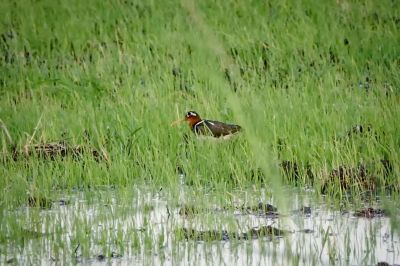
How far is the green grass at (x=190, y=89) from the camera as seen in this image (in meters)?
6.14

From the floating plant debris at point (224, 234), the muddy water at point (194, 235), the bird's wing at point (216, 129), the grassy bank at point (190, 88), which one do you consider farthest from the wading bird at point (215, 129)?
the floating plant debris at point (224, 234)

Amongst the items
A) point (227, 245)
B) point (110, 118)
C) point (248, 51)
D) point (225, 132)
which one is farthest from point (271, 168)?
point (248, 51)

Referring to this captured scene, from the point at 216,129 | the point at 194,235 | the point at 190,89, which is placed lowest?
the point at 194,235

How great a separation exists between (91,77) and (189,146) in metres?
2.77

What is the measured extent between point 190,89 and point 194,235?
14.2ft

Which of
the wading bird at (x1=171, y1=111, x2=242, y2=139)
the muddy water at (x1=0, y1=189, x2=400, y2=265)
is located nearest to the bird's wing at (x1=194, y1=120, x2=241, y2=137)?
the wading bird at (x1=171, y1=111, x2=242, y2=139)

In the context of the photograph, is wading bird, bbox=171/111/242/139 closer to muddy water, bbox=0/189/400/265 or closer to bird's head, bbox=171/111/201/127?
bird's head, bbox=171/111/201/127

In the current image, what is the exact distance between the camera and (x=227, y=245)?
4.62 meters

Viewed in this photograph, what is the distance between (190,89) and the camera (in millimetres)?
8922

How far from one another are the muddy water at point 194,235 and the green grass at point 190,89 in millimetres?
311

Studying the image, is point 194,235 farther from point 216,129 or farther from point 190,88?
point 190,88

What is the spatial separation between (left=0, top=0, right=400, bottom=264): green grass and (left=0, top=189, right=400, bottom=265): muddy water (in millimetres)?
311

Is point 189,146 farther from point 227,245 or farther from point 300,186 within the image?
point 227,245

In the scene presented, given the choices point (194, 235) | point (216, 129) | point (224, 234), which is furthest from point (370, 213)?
point (216, 129)
